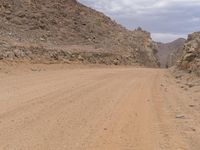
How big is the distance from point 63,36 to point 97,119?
29.3 meters

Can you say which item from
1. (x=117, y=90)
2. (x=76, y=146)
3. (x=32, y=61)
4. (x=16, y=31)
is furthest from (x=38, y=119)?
(x=16, y=31)

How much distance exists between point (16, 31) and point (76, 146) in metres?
27.8

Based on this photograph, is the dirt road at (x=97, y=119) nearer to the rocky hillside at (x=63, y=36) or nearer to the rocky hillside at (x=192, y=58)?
the rocky hillside at (x=192, y=58)

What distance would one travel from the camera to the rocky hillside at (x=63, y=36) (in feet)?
103

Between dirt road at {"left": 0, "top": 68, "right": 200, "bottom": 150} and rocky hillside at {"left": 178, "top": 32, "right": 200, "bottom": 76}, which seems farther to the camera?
rocky hillside at {"left": 178, "top": 32, "right": 200, "bottom": 76}

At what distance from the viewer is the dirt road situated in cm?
766

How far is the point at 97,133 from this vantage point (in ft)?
27.6

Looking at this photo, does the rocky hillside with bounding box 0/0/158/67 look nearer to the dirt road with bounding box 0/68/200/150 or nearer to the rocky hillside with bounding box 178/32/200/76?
the rocky hillside with bounding box 178/32/200/76

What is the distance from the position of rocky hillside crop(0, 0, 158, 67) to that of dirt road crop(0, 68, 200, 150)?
1435cm

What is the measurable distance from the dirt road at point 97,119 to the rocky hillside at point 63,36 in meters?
14.4

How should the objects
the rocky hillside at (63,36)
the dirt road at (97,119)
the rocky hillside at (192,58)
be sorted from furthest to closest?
the rocky hillside at (63,36)
the rocky hillside at (192,58)
the dirt road at (97,119)

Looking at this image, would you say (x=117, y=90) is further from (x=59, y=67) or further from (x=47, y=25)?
(x=47, y=25)

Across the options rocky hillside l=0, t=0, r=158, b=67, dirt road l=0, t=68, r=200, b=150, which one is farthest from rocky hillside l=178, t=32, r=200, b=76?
rocky hillside l=0, t=0, r=158, b=67

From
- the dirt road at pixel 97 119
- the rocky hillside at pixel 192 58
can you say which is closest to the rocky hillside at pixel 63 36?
the rocky hillside at pixel 192 58
